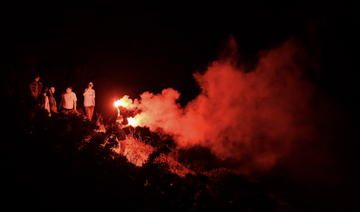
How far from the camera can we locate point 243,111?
14.8m

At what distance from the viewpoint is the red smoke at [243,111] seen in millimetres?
14477

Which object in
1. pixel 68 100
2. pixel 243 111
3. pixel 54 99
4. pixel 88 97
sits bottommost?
pixel 54 99

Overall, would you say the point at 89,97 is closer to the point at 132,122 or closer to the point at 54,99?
the point at 54,99

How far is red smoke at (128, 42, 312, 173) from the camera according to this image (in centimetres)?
1448

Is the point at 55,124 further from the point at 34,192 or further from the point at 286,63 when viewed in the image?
the point at 286,63

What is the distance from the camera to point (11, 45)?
59.2 ft

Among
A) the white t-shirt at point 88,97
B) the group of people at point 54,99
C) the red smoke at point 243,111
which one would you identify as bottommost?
the group of people at point 54,99

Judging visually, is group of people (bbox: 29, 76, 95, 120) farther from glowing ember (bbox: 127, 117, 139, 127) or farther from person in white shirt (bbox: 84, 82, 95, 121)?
glowing ember (bbox: 127, 117, 139, 127)

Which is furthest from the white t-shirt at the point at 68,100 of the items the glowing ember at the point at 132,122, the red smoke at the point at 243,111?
the red smoke at the point at 243,111

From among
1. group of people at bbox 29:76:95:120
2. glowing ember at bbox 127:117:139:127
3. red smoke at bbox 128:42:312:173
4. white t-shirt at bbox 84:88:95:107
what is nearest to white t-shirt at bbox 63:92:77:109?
group of people at bbox 29:76:95:120

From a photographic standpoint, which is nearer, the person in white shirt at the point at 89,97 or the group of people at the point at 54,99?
the group of people at the point at 54,99

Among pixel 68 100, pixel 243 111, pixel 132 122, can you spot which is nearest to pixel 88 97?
pixel 68 100

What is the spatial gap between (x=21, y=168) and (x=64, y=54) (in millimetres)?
14158

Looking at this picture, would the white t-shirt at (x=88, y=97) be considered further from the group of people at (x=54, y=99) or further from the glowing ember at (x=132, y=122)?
the glowing ember at (x=132, y=122)
